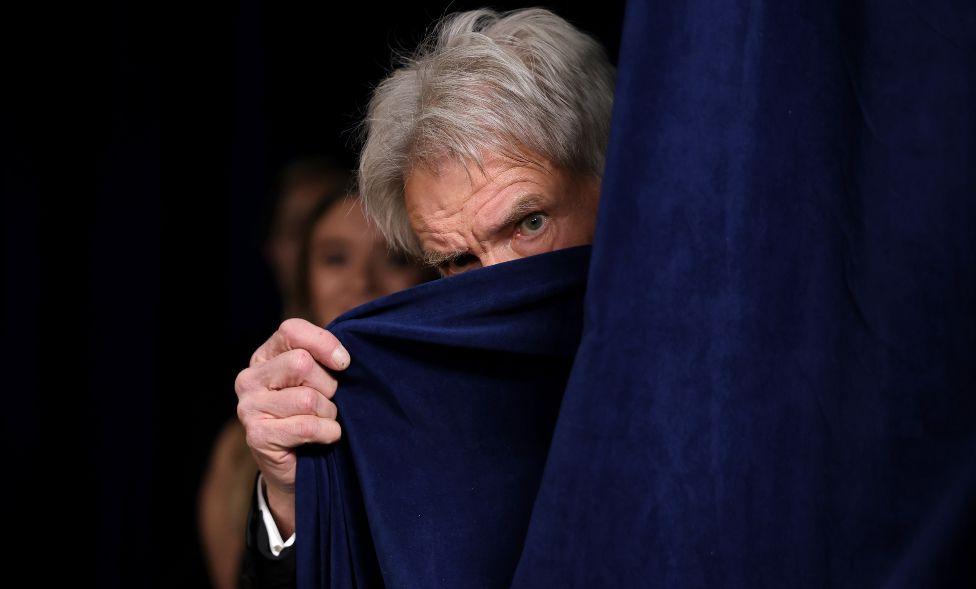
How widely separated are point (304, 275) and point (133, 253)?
0.42 metres

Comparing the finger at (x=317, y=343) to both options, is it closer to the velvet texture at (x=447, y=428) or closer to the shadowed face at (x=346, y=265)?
the velvet texture at (x=447, y=428)

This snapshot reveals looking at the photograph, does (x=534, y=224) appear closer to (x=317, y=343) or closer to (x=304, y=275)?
(x=317, y=343)

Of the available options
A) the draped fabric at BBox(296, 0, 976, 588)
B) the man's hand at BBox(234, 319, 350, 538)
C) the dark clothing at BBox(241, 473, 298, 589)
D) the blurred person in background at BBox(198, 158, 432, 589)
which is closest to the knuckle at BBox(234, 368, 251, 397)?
the man's hand at BBox(234, 319, 350, 538)

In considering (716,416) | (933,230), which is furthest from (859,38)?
(716,416)

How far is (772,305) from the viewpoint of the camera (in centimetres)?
73

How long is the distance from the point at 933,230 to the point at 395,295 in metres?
0.62

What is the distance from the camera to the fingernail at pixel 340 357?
42.4 inches

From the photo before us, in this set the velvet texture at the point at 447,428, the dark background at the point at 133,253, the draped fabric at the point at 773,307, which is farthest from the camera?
the dark background at the point at 133,253

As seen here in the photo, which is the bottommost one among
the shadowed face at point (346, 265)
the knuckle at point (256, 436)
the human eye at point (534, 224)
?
the knuckle at point (256, 436)

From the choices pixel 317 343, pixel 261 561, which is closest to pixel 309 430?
pixel 317 343

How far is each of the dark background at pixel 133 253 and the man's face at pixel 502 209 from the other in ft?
2.58

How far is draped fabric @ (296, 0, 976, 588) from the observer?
26.4 inches

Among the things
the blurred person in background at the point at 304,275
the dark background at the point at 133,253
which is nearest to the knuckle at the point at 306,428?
the blurred person in background at the point at 304,275

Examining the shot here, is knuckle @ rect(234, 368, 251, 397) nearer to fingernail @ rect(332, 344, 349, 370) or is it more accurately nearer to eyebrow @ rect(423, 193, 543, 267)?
fingernail @ rect(332, 344, 349, 370)
